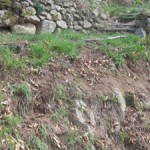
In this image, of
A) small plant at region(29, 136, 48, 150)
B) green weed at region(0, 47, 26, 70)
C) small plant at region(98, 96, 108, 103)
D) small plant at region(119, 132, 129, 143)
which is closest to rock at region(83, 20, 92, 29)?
small plant at region(98, 96, 108, 103)

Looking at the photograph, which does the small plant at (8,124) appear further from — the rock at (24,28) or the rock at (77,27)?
the rock at (77,27)

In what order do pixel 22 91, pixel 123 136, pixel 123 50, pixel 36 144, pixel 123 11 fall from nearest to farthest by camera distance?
pixel 36 144 < pixel 22 91 < pixel 123 136 < pixel 123 50 < pixel 123 11

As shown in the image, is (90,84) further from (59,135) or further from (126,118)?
(59,135)

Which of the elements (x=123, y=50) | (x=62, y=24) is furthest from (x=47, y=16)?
(x=123, y=50)

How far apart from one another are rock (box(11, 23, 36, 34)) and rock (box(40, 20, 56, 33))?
0.22 meters

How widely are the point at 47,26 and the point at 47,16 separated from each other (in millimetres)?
296

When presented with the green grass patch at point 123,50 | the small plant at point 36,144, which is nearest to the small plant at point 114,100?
the green grass patch at point 123,50

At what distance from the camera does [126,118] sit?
19.5 ft

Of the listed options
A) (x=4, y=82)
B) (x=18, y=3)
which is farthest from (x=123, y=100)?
(x=18, y=3)

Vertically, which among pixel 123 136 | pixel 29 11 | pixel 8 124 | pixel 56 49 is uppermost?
pixel 29 11

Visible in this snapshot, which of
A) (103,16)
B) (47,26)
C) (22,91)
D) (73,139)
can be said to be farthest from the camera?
(103,16)

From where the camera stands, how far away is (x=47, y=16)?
8578mm

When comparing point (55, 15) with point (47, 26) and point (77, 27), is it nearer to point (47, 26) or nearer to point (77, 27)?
point (47, 26)

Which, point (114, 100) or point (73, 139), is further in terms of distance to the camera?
point (114, 100)
